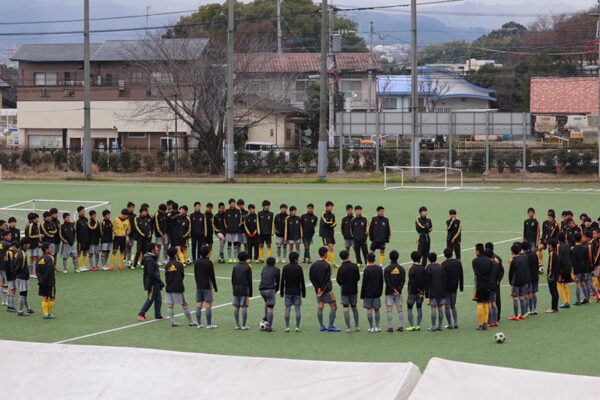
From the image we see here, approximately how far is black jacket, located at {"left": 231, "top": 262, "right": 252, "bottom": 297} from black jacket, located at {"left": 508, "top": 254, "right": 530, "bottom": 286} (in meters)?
4.95

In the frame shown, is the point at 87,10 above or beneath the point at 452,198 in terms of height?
above

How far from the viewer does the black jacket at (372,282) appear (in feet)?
47.4

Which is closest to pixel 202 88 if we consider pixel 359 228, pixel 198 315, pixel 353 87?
pixel 353 87

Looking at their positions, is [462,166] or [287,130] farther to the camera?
[287,130]

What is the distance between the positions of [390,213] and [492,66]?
63.4 metres

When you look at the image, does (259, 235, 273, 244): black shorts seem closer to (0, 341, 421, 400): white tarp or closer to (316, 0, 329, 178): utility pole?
(0, 341, 421, 400): white tarp

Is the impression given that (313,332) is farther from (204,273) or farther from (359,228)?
(359,228)

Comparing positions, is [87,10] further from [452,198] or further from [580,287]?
[580,287]

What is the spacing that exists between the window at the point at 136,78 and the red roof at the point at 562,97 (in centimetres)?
3134

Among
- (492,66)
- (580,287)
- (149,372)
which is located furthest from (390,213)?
(492,66)

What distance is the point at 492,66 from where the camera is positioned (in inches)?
3543

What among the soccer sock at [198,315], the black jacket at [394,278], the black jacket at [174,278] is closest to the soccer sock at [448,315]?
the black jacket at [394,278]

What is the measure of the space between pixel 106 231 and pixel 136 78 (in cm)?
4406

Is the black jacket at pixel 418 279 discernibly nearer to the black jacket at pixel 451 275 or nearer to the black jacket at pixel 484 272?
the black jacket at pixel 451 275
